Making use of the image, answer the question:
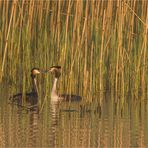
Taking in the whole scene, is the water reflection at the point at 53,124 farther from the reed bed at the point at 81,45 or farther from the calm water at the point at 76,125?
the reed bed at the point at 81,45

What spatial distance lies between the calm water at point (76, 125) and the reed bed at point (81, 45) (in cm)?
31

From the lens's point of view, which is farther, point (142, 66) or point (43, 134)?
point (142, 66)

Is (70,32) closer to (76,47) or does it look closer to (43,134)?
(76,47)

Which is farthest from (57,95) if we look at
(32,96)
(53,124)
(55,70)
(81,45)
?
(53,124)

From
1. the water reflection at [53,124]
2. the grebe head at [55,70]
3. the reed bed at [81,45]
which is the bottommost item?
the water reflection at [53,124]

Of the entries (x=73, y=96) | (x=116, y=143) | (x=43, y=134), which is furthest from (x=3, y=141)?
(x=73, y=96)

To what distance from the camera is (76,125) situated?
8477mm

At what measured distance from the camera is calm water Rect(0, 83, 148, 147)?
7.45m

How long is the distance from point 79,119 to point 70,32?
271cm

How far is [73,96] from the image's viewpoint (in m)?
10.1

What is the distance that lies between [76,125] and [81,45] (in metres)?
1.68

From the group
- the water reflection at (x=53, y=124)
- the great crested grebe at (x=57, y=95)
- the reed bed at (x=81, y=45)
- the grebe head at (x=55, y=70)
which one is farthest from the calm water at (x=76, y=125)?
the grebe head at (x=55, y=70)

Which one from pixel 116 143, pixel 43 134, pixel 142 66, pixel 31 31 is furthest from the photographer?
pixel 31 31

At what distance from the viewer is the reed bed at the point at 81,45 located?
33.7ft
